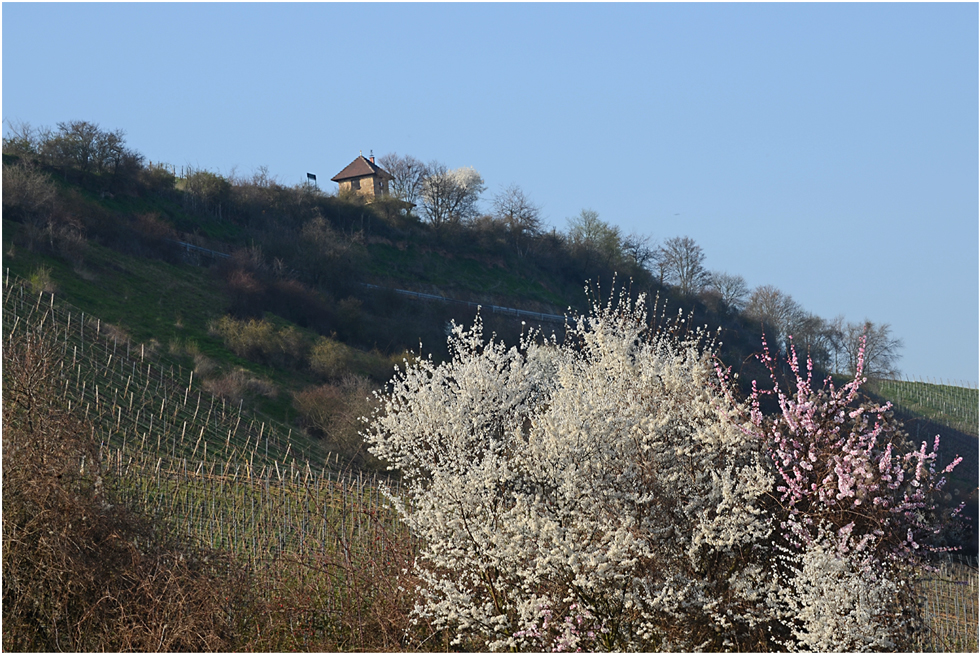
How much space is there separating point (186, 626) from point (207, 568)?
31.8 inches

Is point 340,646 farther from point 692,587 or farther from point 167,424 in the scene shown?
point 167,424

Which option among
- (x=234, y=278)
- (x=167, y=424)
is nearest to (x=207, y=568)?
(x=167, y=424)

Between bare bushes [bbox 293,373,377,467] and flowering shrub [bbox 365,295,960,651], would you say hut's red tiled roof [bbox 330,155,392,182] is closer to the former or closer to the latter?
bare bushes [bbox 293,373,377,467]

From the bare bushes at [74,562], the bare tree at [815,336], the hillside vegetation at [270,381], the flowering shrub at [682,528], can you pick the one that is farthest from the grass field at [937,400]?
the bare bushes at [74,562]

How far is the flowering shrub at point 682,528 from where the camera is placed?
19.4 ft

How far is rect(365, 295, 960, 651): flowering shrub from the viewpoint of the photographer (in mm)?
5902

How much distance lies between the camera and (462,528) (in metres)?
6.73

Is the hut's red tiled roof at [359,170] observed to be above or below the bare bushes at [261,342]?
above

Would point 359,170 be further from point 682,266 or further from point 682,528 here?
point 682,528

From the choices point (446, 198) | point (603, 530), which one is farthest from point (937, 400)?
point (603, 530)

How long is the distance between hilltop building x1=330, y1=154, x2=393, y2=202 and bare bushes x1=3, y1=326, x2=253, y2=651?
55.2 m

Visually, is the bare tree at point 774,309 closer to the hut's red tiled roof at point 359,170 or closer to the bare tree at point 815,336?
the bare tree at point 815,336

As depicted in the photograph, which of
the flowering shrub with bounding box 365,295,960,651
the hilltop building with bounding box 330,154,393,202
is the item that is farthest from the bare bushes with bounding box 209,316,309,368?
the hilltop building with bounding box 330,154,393,202

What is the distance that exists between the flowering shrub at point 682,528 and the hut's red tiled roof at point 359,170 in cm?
5770
